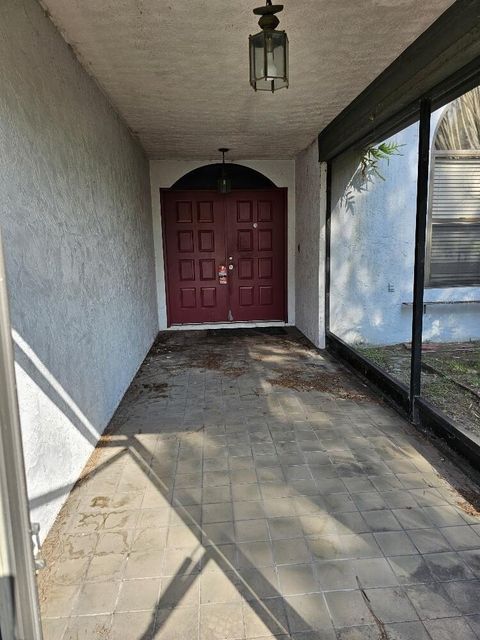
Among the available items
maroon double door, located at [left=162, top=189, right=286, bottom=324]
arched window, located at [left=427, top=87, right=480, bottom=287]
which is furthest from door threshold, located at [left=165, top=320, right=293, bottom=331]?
arched window, located at [left=427, top=87, right=480, bottom=287]

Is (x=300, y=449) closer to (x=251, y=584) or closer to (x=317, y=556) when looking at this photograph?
(x=317, y=556)

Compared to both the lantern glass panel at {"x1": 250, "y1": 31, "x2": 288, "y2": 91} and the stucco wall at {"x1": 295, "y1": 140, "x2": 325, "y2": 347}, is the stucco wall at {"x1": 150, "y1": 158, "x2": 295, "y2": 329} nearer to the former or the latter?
the stucco wall at {"x1": 295, "y1": 140, "x2": 325, "y2": 347}

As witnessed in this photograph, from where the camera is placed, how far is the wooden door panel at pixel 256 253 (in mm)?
6105

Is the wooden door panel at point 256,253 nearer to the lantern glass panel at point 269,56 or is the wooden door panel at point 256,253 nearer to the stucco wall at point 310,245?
the stucco wall at point 310,245

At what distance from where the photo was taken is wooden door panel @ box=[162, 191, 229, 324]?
6.05m

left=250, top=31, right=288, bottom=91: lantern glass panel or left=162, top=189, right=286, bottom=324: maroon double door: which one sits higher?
left=250, top=31, right=288, bottom=91: lantern glass panel

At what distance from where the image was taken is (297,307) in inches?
242

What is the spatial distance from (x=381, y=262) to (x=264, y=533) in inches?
153

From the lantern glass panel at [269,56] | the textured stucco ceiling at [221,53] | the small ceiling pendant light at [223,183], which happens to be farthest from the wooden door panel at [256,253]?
the lantern glass panel at [269,56]

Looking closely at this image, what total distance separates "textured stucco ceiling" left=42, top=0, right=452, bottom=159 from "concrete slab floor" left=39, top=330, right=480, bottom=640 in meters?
2.56

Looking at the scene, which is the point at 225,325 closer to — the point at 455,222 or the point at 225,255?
the point at 225,255

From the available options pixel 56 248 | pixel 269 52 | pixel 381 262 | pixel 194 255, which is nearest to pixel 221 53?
pixel 269 52

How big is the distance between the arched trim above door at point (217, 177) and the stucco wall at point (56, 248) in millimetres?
2399

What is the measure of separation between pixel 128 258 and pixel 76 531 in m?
2.76
